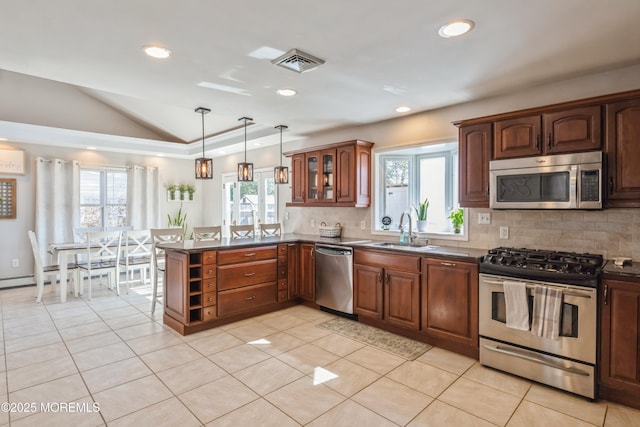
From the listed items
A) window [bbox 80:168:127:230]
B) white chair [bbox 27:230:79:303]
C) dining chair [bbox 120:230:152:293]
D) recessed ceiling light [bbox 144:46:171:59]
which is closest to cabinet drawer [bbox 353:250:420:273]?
recessed ceiling light [bbox 144:46:171:59]

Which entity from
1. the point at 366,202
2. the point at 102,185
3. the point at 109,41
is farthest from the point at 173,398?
the point at 102,185

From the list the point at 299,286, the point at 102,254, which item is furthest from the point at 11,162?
the point at 299,286

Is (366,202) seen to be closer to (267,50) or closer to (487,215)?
(487,215)

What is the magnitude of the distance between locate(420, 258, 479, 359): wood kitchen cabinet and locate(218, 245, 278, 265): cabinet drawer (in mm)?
1951

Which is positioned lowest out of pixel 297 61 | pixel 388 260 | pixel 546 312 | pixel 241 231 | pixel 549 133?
pixel 546 312

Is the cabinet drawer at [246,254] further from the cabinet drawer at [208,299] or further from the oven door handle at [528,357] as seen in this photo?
the oven door handle at [528,357]

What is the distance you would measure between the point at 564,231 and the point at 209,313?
366 cm

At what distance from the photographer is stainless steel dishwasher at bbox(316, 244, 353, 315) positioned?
415 centimetres

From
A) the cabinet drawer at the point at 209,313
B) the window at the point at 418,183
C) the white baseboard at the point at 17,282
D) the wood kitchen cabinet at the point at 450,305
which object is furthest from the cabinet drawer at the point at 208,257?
the white baseboard at the point at 17,282

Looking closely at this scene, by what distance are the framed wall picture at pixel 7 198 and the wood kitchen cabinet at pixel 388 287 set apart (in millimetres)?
5795

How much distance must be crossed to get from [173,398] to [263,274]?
201 cm

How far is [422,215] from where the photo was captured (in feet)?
14.1

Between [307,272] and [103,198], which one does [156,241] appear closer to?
[307,272]

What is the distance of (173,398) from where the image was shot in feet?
8.02
